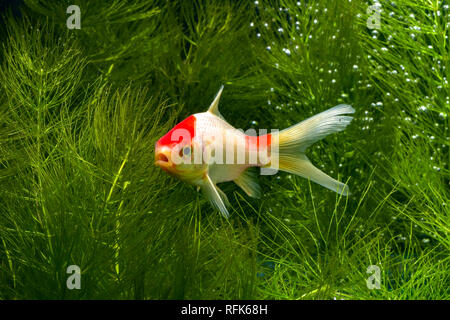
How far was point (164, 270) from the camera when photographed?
2248mm

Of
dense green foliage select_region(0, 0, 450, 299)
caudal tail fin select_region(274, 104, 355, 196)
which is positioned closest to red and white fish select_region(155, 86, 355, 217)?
caudal tail fin select_region(274, 104, 355, 196)

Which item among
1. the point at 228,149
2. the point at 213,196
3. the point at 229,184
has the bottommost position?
the point at 213,196

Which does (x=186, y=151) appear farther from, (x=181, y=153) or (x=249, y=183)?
(x=249, y=183)

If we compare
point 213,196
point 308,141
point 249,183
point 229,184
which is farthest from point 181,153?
point 229,184

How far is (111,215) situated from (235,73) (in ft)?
7.42

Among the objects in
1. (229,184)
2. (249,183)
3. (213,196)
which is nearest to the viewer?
(213,196)

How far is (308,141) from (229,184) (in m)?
1.83

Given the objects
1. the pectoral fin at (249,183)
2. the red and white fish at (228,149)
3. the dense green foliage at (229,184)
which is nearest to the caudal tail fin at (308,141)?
the red and white fish at (228,149)

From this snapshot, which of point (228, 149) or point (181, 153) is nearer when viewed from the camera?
point (181, 153)

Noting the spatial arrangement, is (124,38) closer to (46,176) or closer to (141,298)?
(46,176)

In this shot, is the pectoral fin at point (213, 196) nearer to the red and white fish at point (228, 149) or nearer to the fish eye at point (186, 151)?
the red and white fish at point (228, 149)

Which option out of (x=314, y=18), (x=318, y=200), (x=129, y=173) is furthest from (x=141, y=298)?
(x=314, y=18)

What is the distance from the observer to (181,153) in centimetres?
216

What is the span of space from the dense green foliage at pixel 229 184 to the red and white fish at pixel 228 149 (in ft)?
0.87
